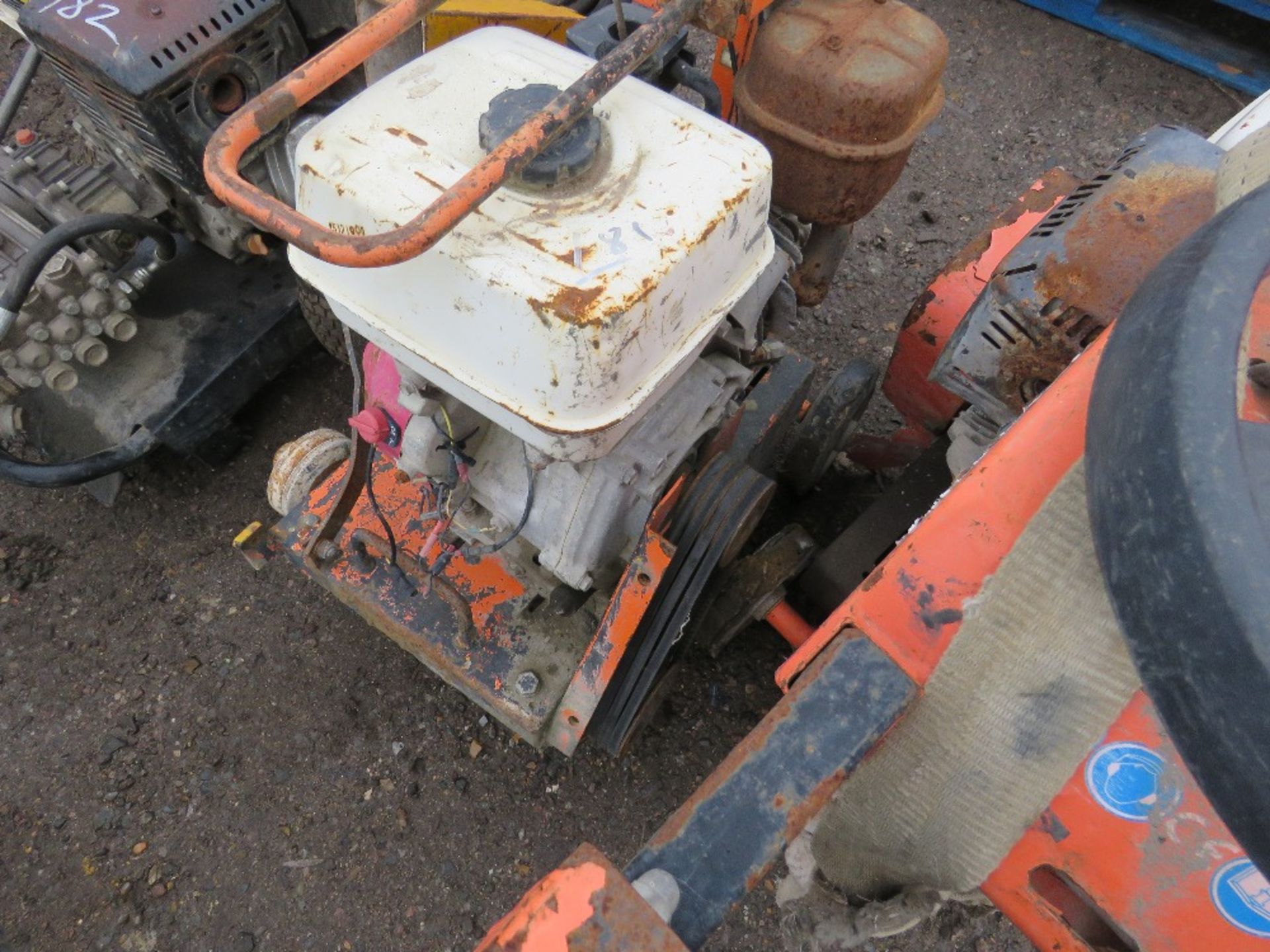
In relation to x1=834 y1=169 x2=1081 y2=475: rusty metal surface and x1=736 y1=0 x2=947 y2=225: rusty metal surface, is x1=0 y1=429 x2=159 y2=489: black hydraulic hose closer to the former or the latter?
x1=736 y1=0 x2=947 y2=225: rusty metal surface

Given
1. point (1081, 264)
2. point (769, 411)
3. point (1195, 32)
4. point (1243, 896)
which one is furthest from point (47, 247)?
point (1195, 32)

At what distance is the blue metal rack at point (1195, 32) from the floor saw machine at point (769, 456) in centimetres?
174

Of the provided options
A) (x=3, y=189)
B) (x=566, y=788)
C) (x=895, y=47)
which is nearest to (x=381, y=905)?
(x=566, y=788)

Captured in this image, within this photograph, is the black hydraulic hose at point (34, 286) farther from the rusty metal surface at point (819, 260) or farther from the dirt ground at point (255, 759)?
the rusty metal surface at point (819, 260)

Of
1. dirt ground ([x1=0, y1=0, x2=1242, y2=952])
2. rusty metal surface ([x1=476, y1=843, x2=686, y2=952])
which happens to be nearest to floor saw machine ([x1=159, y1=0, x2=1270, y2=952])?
rusty metal surface ([x1=476, y1=843, x2=686, y2=952])

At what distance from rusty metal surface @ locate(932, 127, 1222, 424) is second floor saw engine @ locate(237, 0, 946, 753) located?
33 cm

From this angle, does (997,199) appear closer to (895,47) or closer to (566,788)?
(895,47)

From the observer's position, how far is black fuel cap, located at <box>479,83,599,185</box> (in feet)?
3.11

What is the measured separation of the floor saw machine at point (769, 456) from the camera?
0.56 metres

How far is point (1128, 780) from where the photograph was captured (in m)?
0.72

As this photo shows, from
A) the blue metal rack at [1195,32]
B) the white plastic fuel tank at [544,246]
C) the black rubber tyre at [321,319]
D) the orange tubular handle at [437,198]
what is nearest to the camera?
the orange tubular handle at [437,198]

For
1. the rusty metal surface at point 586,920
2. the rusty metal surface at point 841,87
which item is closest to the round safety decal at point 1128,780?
the rusty metal surface at point 586,920

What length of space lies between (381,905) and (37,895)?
0.67 metres

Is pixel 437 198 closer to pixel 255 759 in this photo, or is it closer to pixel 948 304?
pixel 948 304
